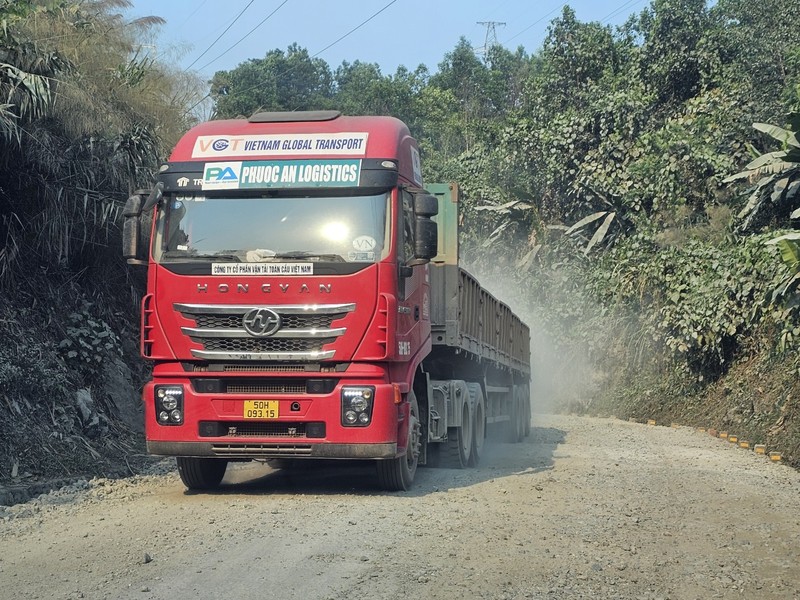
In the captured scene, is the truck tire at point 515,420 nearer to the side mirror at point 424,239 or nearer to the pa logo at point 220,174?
the side mirror at point 424,239

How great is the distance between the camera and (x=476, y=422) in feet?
42.9

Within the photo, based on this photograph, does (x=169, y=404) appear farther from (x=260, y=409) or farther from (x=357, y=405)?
(x=357, y=405)

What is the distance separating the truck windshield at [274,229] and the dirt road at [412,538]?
2222 mm

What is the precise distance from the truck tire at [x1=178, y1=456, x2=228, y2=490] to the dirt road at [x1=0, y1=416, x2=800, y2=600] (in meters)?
0.17

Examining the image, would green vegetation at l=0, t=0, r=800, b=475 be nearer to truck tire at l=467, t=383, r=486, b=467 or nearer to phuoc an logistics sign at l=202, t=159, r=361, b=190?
phuoc an logistics sign at l=202, t=159, r=361, b=190

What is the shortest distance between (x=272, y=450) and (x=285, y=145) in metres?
2.84

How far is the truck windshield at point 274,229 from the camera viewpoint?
8.88 meters

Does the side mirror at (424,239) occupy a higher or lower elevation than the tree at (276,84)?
lower

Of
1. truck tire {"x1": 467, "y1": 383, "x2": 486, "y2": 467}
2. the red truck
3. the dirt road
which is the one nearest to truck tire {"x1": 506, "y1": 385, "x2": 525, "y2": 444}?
truck tire {"x1": 467, "y1": 383, "x2": 486, "y2": 467}

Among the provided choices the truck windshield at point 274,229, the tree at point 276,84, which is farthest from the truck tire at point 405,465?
the tree at point 276,84

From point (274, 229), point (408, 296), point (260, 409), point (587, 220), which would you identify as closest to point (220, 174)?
point (274, 229)

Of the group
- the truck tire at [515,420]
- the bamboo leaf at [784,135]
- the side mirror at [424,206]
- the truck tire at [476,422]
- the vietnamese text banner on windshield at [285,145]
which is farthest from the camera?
the bamboo leaf at [784,135]

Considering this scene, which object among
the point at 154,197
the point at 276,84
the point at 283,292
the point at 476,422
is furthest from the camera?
the point at 276,84

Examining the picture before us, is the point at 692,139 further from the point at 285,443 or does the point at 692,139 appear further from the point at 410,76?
the point at 410,76
